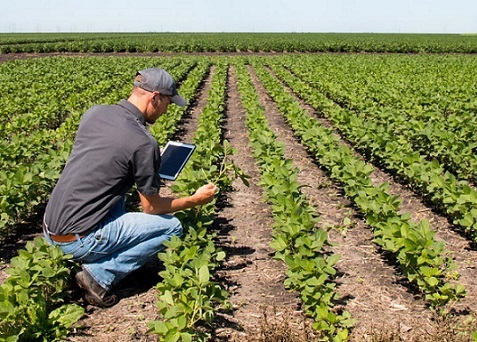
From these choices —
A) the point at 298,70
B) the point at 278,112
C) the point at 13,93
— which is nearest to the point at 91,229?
the point at 278,112

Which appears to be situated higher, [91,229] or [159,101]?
[159,101]

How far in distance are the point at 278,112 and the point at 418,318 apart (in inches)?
360

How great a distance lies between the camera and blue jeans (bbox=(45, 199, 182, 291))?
3541 millimetres

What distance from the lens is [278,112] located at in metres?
12.4

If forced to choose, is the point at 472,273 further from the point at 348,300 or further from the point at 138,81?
the point at 138,81

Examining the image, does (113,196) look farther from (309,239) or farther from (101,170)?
(309,239)

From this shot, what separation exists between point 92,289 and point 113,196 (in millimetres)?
723

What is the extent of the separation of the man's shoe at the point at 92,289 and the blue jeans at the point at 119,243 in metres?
0.03

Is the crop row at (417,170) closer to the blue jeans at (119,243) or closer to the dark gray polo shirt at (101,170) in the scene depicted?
the blue jeans at (119,243)

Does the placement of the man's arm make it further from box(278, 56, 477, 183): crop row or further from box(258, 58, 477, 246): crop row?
box(278, 56, 477, 183): crop row

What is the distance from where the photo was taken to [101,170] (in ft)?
11.3

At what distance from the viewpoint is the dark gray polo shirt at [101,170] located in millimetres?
3400

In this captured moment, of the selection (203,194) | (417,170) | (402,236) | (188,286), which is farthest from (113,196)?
(417,170)

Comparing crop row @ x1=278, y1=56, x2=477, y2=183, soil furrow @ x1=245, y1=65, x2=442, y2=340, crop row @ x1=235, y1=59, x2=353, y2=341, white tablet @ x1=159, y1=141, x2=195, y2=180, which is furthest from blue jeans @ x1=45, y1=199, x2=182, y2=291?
crop row @ x1=278, y1=56, x2=477, y2=183
